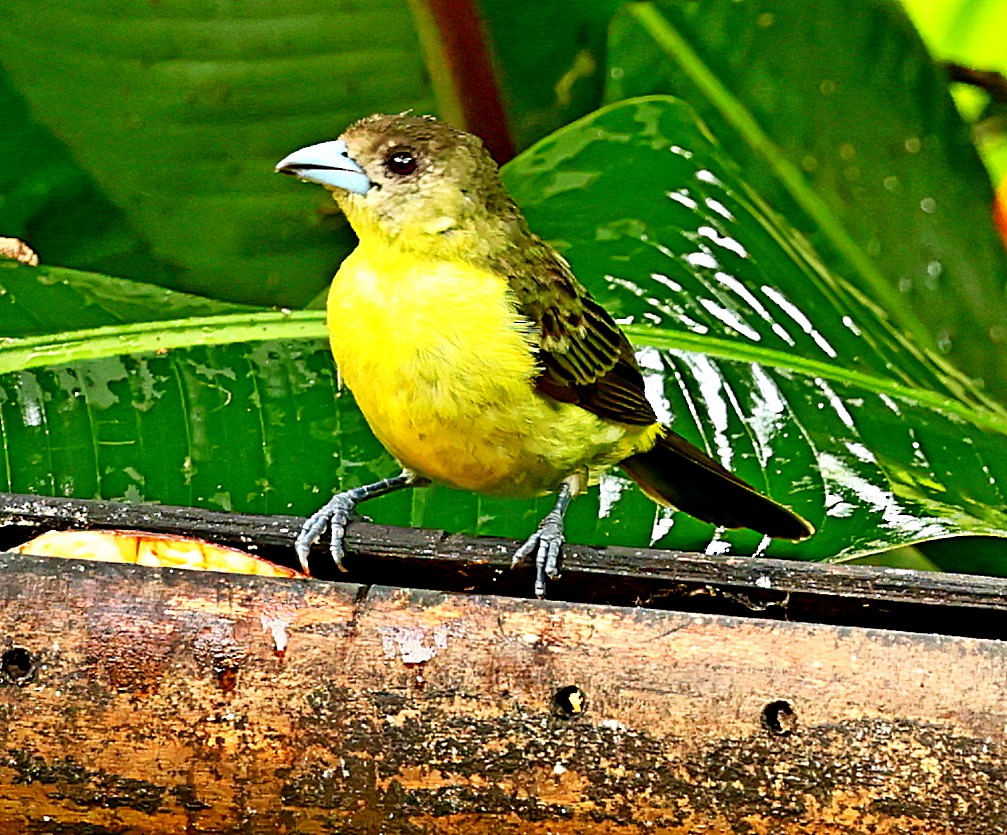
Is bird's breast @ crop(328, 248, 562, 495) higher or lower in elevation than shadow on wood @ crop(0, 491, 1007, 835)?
Answer: higher

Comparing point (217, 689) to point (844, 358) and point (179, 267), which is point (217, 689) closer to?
point (844, 358)

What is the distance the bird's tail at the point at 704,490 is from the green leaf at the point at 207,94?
1.11 m

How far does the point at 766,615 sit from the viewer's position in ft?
5.53

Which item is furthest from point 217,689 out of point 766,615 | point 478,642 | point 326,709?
point 766,615

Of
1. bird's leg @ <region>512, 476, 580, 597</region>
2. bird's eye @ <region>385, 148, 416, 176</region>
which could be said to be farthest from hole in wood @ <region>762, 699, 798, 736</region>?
bird's eye @ <region>385, 148, 416, 176</region>

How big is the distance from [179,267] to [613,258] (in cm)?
117

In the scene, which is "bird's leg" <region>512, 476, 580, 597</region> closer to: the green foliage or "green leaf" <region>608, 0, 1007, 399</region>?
the green foliage

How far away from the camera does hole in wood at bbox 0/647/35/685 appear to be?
1.39 metres

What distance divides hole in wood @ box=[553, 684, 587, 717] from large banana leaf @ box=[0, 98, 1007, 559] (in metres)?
1.06

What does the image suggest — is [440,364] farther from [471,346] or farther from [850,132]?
[850,132]

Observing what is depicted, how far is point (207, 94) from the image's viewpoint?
11.0 ft

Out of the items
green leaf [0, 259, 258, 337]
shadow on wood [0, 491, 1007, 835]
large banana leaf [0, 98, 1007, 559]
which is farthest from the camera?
green leaf [0, 259, 258, 337]

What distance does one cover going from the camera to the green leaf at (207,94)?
3.23 m

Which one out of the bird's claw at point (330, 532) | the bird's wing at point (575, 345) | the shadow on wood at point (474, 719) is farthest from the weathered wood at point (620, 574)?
the bird's wing at point (575, 345)
